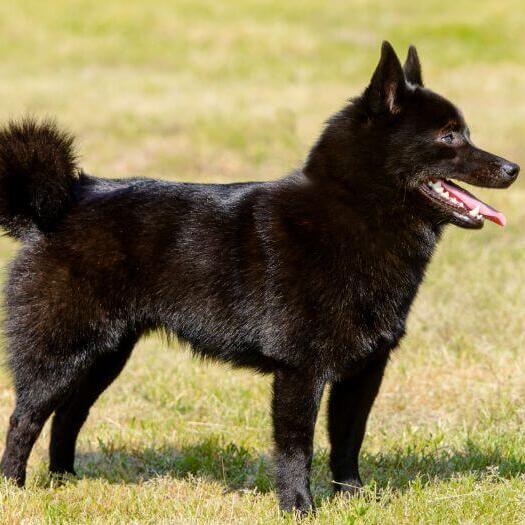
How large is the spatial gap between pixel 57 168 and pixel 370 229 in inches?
55.1

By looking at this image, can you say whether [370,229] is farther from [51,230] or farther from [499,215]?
[51,230]

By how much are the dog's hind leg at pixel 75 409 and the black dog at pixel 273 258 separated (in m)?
0.27

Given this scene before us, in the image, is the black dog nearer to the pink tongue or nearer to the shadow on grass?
the pink tongue

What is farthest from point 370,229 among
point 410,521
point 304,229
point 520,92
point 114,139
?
point 520,92

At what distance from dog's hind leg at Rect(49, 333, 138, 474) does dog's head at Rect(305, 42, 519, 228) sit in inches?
59.1

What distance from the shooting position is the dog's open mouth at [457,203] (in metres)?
4.08

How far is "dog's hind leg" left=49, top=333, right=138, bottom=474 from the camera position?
4781mm

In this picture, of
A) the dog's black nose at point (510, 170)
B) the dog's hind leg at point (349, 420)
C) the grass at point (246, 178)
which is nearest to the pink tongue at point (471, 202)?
the dog's black nose at point (510, 170)

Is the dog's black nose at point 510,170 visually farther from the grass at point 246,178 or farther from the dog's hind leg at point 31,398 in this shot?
the dog's hind leg at point 31,398

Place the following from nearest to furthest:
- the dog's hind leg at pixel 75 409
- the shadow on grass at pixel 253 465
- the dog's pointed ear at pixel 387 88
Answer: the dog's pointed ear at pixel 387 88 < the shadow on grass at pixel 253 465 < the dog's hind leg at pixel 75 409

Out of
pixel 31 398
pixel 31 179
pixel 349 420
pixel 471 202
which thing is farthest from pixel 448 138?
pixel 31 398

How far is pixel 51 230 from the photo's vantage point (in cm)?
435

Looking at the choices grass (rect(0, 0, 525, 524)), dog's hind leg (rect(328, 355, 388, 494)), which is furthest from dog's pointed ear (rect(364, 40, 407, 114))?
grass (rect(0, 0, 525, 524))

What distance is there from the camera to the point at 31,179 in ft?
14.3
